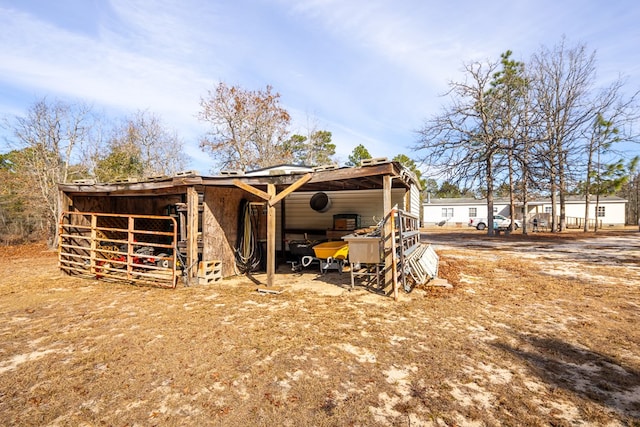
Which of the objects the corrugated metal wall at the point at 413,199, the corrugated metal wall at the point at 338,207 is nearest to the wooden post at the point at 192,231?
the corrugated metal wall at the point at 338,207

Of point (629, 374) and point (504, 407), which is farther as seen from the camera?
point (629, 374)

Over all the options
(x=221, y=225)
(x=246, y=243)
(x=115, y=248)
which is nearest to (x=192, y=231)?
(x=221, y=225)

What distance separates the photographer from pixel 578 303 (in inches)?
191

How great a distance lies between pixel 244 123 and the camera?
2181cm


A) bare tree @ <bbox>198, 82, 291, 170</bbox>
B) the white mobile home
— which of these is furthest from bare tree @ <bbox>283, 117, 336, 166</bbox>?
the white mobile home

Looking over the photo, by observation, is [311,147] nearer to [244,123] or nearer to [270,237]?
[244,123]

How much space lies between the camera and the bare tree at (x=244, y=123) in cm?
2127

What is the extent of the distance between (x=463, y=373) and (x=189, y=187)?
19.4 feet

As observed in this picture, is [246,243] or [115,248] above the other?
[246,243]

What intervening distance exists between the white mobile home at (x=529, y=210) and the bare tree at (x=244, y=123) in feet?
68.1

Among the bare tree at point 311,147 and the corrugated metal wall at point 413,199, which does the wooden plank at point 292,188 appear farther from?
the bare tree at point 311,147

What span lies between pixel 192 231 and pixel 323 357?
4.45 metres

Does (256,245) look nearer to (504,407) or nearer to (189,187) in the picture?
(189,187)

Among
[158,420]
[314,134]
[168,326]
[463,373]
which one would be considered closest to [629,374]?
[463,373]
